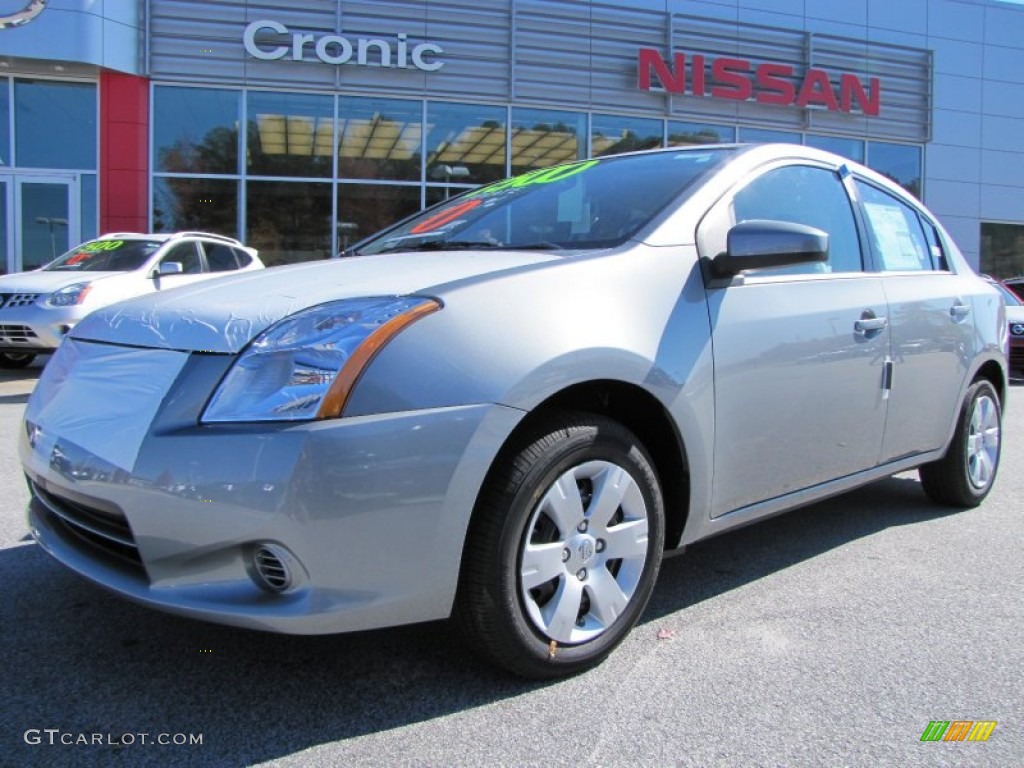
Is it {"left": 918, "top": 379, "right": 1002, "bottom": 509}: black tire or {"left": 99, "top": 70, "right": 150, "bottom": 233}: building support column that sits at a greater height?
{"left": 99, "top": 70, "right": 150, "bottom": 233}: building support column

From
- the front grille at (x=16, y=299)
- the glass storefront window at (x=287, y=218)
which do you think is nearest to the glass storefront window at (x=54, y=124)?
the glass storefront window at (x=287, y=218)

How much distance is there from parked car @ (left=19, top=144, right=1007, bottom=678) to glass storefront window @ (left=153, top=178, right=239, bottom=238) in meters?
11.8

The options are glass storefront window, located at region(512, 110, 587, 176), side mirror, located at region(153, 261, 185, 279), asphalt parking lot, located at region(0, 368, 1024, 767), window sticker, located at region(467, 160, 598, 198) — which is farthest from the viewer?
glass storefront window, located at region(512, 110, 587, 176)

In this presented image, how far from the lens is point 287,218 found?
14.2 m

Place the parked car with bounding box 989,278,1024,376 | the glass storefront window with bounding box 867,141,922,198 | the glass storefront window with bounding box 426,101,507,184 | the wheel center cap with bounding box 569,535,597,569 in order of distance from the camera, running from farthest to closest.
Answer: the glass storefront window with bounding box 867,141,922,198
the glass storefront window with bounding box 426,101,507,184
the parked car with bounding box 989,278,1024,376
the wheel center cap with bounding box 569,535,597,569

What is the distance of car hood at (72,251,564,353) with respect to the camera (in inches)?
84.0

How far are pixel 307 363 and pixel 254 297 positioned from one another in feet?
1.39

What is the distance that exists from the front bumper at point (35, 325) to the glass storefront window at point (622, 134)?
9756 millimetres

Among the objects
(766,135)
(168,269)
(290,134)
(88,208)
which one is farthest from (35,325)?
(766,135)

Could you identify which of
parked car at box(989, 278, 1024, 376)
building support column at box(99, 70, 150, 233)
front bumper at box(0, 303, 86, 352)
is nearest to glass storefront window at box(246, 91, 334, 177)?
building support column at box(99, 70, 150, 233)

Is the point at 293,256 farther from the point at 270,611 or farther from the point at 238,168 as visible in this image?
the point at 270,611

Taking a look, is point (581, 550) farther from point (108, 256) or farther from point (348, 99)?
point (348, 99)

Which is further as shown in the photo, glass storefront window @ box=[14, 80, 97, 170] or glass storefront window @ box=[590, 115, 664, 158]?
glass storefront window @ box=[590, 115, 664, 158]

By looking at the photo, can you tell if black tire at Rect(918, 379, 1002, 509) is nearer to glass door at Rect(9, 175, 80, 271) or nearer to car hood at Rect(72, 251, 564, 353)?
car hood at Rect(72, 251, 564, 353)
